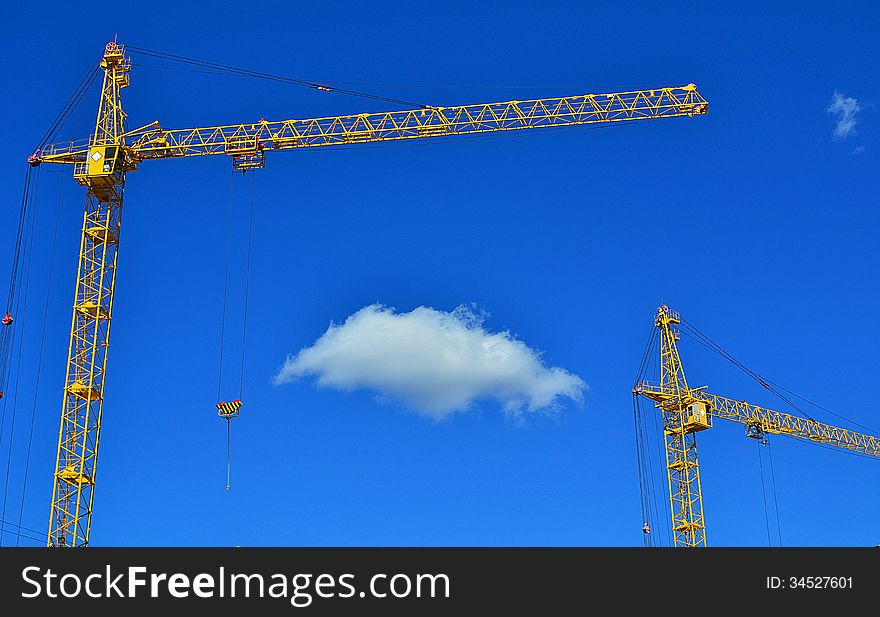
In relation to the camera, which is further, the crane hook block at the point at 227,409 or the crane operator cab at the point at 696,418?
the crane operator cab at the point at 696,418

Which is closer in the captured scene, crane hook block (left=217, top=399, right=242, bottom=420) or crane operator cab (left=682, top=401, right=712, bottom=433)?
crane hook block (left=217, top=399, right=242, bottom=420)

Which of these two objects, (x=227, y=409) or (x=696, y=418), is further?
(x=696, y=418)
